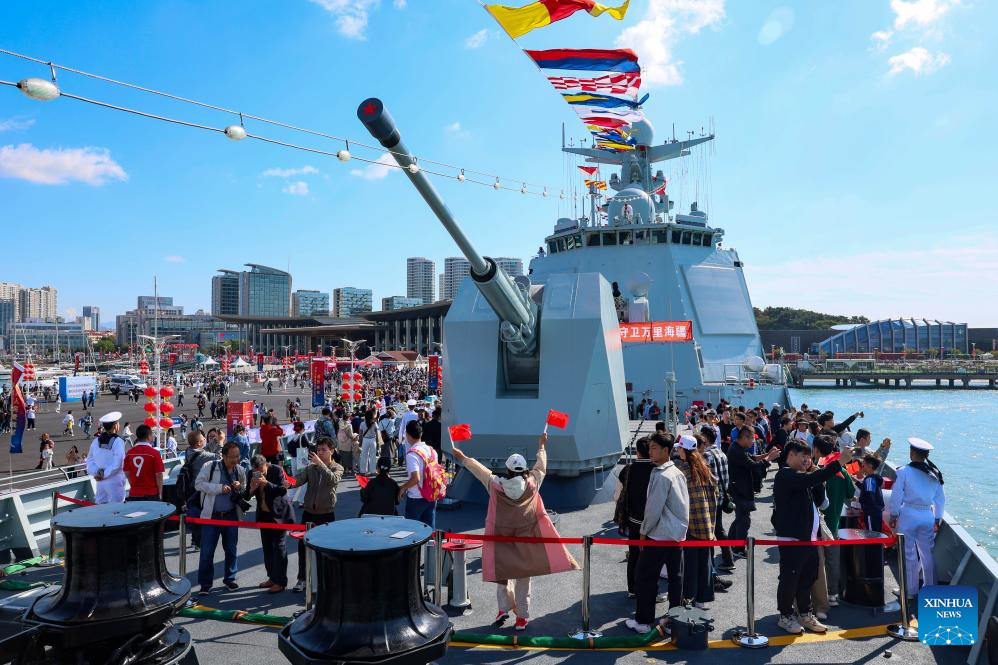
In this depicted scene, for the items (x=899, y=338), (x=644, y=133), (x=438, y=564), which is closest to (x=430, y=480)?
(x=438, y=564)

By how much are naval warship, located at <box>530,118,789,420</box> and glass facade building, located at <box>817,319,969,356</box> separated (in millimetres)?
63763

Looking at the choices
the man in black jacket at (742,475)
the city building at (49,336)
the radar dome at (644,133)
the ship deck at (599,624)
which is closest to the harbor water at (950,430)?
the man in black jacket at (742,475)

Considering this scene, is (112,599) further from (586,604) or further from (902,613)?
(902,613)

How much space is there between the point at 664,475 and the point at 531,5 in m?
6.38

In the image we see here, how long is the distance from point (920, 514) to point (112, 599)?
5.27 metres

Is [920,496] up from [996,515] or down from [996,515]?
up

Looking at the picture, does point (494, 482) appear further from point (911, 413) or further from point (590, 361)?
point (911, 413)

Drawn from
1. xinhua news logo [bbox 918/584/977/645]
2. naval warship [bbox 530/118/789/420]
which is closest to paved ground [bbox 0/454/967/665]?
xinhua news logo [bbox 918/584/977/645]

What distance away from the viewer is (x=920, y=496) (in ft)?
15.6

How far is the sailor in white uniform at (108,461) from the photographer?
241 inches

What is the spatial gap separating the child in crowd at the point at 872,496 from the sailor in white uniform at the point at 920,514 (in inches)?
37.5

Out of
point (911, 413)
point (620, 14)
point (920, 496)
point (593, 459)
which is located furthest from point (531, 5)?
point (911, 413)

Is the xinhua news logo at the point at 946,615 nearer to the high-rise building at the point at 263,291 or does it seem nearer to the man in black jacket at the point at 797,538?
the man in black jacket at the point at 797,538

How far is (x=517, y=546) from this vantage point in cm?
454
